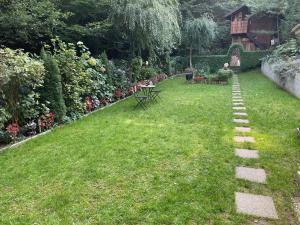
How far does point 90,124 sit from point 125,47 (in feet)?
26.3

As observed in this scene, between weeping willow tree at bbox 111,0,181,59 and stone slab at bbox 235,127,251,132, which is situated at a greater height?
weeping willow tree at bbox 111,0,181,59

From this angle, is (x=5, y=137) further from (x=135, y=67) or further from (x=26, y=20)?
(x=135, y=67)

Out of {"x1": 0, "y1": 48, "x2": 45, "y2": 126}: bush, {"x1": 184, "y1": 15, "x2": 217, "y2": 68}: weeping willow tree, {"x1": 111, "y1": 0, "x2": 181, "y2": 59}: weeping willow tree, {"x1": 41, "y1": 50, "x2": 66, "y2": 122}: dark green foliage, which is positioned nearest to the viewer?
{"x1": 0, "y1": 48, "x2": 45, "y2": 126}: bush

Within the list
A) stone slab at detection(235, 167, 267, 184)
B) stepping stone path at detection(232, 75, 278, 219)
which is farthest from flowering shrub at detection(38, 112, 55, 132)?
stone slab at detection(235, 167, 267, 184)

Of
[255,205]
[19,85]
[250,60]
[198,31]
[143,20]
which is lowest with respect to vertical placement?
[255,205]

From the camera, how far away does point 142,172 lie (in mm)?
3975

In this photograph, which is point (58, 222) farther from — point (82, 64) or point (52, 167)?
point (82, 64)

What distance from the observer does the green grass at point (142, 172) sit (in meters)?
2.97

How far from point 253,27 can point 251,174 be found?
24669 millimetres

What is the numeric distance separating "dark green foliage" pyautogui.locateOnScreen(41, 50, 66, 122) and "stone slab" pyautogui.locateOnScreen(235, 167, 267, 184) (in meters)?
4.59

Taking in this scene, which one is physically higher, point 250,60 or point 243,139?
point 250,60

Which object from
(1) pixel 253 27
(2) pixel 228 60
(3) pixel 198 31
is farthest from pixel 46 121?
(1) pixel 253 27

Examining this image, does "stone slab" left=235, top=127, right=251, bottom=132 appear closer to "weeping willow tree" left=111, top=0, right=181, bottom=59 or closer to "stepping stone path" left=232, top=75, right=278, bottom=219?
"stepping stone path" left=232, top=75, right=278, bottom=219

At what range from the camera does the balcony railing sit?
997 inches
